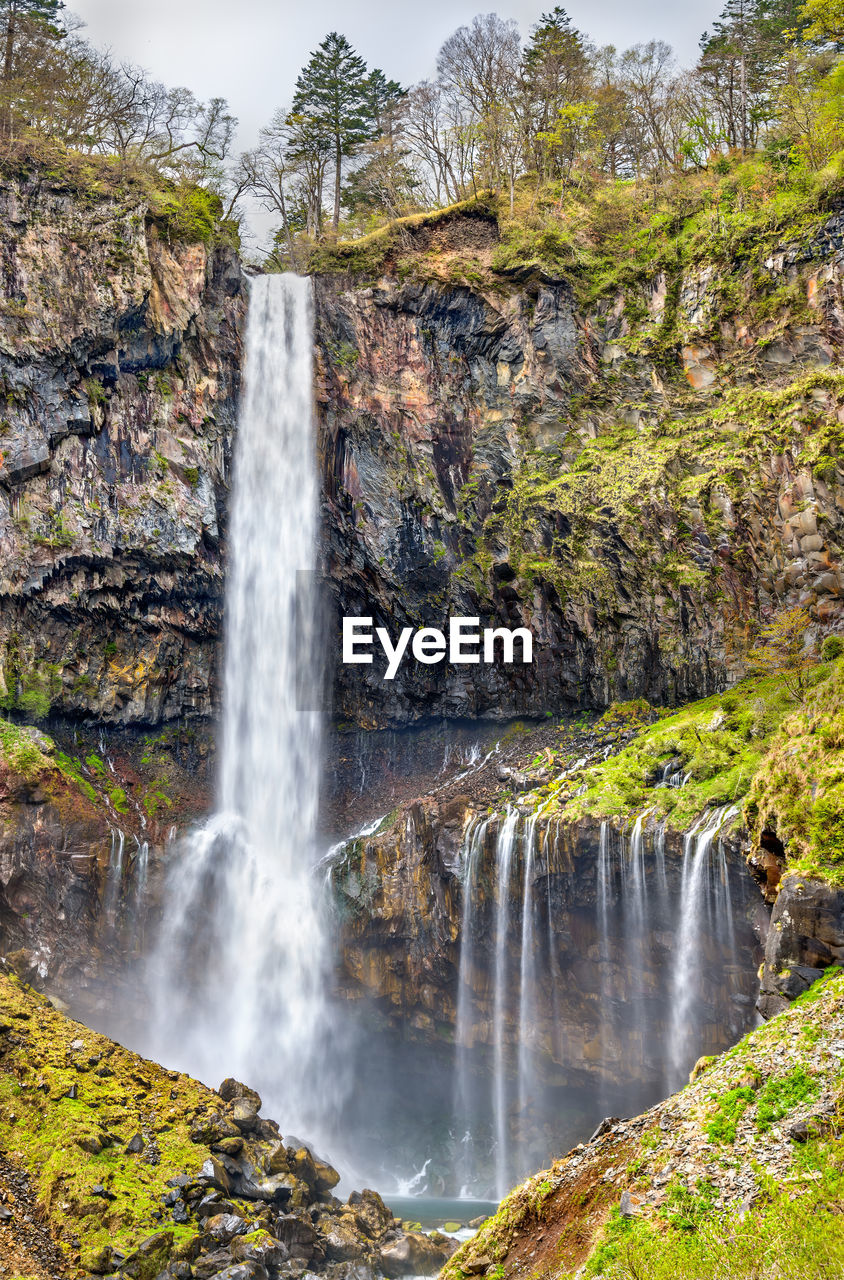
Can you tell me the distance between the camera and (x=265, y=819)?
96.4 feet

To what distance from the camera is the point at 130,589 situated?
29.2m

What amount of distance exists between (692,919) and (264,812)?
1518 centimetres

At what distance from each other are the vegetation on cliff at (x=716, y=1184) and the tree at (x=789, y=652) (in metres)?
12.1

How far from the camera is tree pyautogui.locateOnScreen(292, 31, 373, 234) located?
39.3 meters

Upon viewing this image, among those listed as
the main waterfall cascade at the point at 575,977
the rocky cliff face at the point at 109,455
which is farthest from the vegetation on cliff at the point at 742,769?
the rocky cliff face at the point at 109,455

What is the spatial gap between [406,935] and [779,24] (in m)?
41.1

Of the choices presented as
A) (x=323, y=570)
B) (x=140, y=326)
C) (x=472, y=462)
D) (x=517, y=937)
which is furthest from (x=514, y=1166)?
(x=140, y=326)

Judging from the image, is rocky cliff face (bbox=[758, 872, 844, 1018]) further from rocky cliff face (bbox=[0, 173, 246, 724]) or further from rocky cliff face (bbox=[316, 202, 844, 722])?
rocky cliff face (bbox=[0, 173, 246, 724])

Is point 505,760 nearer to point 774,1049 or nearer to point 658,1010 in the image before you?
point 658,1010

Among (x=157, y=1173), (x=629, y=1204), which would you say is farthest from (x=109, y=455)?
(x=629, y=1204)

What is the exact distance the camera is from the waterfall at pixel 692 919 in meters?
20.0

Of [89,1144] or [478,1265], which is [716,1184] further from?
[89,1144]

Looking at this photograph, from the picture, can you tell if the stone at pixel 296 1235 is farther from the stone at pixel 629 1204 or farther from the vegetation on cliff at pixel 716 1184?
the stone at pixel 629 1204

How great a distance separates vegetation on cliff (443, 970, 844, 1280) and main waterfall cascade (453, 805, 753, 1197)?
33.1 ft
